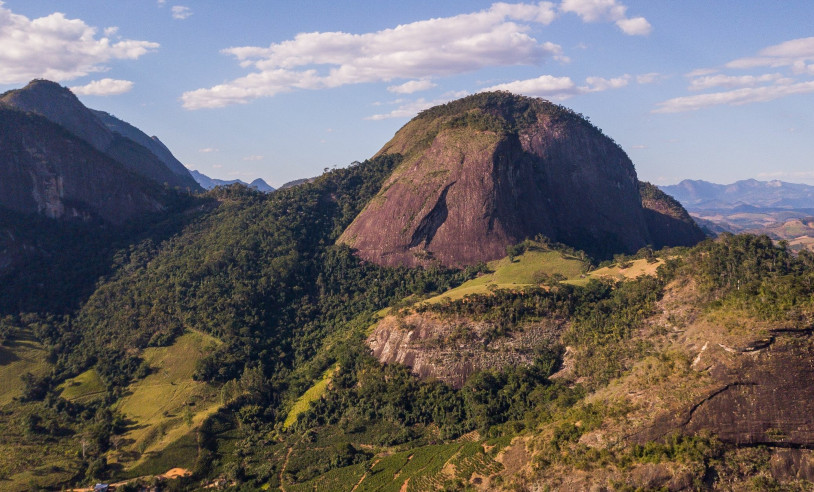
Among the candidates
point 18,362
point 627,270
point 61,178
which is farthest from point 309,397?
point 61,178

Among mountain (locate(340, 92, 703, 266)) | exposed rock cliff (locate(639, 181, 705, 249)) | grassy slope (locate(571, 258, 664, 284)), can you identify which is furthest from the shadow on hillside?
exposed rock cliff (locate(639, 181, 705, 249))

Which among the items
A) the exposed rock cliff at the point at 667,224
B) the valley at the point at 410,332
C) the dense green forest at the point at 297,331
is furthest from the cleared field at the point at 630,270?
the exposed rock cliff at the point at 667,224

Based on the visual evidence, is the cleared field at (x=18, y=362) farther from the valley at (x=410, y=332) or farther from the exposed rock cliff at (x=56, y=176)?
the exposed rock cliff at (x=56, y=176)

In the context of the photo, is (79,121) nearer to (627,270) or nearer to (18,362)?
(18,362)

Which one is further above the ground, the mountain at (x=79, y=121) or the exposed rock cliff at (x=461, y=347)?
the mountain at (x=79, y=121)

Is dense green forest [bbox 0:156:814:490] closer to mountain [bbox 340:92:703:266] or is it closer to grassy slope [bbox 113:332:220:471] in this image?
grassy slope [bbox 113:332:220:471]

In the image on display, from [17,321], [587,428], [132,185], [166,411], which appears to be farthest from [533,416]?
[132,185]
